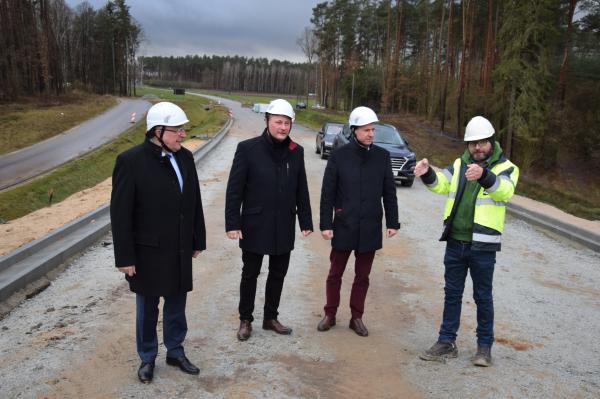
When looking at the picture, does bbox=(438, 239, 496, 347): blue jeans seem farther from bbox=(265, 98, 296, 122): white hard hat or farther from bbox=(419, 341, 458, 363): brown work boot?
bbox=(265, 98, 296, 122): white hard hat

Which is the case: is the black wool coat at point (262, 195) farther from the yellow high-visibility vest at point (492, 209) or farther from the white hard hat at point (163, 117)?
the yellow high-visibility vest at point (492, 209)

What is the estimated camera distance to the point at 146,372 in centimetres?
382

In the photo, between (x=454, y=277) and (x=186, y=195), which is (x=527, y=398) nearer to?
(x=454, y=277)

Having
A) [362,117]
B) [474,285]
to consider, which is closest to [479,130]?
[362,117]

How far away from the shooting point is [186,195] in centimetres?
386

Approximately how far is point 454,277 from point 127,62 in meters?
93.6

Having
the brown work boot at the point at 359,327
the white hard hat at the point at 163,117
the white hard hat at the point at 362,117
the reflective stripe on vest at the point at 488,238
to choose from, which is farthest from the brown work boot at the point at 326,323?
the white hard hat at the point at 163,117

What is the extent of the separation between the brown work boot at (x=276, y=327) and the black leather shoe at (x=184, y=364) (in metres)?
1.00

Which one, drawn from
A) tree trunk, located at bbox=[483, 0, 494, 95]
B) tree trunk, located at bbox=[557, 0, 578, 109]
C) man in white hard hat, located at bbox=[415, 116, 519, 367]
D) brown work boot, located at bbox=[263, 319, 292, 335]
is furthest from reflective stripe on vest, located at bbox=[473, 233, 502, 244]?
tree trunk, located at bbox=[483, 0, 494, 95]

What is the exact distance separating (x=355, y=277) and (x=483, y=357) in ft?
4.23

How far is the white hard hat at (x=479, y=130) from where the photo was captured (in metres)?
4.04

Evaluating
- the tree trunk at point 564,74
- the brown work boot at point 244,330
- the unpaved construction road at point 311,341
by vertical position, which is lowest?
the unpaved construction road at point 311,341

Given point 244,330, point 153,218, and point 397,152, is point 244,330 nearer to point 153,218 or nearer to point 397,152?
point 153,218

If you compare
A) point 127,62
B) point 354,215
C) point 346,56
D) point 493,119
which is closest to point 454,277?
point 354,215
